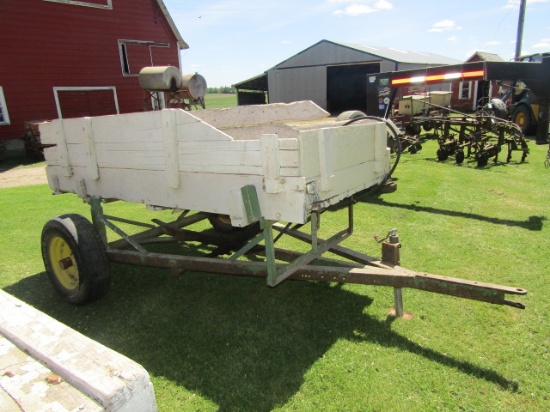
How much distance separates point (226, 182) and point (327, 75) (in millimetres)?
29464

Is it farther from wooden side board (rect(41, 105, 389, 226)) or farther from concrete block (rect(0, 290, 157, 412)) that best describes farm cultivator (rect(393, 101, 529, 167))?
concrete block (rect(0, 290, 157, 412))

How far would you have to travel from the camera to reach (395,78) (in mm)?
9477

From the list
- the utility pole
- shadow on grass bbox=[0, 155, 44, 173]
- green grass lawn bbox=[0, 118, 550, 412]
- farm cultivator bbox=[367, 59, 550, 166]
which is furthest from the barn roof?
the utility pole

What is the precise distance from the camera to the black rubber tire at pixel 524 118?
1551cm

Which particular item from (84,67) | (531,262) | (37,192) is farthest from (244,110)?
(84,67)

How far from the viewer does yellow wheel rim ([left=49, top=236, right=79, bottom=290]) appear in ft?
12.9

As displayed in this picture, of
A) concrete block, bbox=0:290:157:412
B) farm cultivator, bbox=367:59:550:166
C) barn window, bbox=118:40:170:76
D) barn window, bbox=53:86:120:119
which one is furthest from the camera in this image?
barn window, bbox=118:40:170:76

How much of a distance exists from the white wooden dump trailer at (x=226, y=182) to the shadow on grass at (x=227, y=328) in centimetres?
37

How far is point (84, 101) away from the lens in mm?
16844

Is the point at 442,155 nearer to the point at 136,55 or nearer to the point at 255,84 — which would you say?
the point at 136,55

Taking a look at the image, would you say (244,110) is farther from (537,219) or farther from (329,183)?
(537,219)

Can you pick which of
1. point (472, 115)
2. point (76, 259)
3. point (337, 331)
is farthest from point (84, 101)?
point (337, 331)

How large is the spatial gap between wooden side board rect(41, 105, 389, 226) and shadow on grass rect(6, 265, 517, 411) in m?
1.09

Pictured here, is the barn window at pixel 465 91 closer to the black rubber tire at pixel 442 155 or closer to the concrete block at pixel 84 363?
the black rubber tire at pixel 442 155
